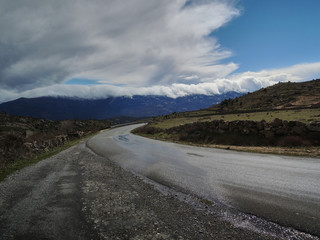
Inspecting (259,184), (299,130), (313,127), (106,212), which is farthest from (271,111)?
(106,212)

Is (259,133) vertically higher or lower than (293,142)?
higher

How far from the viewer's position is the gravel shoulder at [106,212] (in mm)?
5949

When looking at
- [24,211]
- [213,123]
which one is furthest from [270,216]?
[213,123]

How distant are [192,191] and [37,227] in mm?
5979

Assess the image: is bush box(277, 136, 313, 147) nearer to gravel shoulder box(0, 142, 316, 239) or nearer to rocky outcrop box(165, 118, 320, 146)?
rocky outcrop box(165, 118, 320, 146)

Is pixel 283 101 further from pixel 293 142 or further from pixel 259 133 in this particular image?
pixel 293 142

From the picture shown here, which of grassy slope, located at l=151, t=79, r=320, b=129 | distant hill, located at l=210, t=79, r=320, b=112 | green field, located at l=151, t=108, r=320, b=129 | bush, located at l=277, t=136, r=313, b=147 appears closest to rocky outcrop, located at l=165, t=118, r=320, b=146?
bush, located at l=277, t=136, r=313, b=147

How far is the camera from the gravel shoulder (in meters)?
5.95

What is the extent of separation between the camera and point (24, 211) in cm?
761

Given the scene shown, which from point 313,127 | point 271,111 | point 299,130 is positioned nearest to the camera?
point 313,127

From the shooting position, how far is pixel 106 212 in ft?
24.2

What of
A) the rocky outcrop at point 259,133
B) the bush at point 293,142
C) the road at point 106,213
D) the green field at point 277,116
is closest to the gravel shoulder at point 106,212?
the road at point 106,213

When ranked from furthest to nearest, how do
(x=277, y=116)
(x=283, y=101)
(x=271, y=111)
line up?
1. (x=283, y=101)
2. (x=271, y=111)
3. (x=277, y=116)

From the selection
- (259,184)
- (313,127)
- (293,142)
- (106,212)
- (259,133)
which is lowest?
(293,142)
